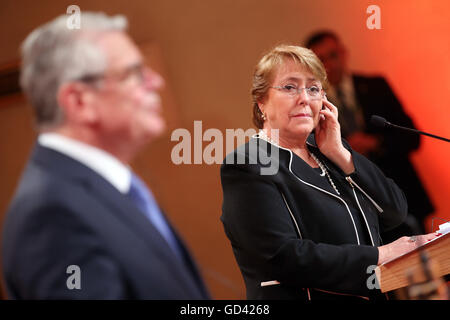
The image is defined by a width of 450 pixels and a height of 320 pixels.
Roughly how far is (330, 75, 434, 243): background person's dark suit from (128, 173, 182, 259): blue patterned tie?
2.25 meters

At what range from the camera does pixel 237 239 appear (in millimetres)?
1845

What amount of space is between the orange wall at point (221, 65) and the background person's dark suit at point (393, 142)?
67 millimetres

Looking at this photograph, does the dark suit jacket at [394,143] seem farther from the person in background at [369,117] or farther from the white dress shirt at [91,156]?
the white dress shirt at [91,156]

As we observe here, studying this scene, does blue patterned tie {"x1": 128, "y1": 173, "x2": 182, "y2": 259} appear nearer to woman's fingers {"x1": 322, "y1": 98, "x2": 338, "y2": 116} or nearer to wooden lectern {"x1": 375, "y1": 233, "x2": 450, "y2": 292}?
wooden lectern {"x1": 375, "y1": 233, "x2": 450, "y2": 292}

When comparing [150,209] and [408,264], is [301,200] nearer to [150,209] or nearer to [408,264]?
[408,264]

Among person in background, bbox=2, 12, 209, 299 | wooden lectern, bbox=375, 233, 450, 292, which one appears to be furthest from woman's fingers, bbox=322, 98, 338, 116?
person in background, bbox=2, 12, 209, 299

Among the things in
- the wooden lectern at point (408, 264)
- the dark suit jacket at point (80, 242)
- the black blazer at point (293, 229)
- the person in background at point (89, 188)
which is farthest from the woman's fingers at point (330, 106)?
the dark suit jacket at point (80, 242)

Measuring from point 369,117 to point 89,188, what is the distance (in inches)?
99.9

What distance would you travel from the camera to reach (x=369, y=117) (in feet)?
11.0

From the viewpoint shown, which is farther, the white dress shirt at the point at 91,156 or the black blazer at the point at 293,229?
the black blazer at the point at 293,229

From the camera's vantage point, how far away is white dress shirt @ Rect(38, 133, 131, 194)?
1.10m

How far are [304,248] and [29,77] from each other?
98cm

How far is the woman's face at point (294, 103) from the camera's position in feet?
6.48
